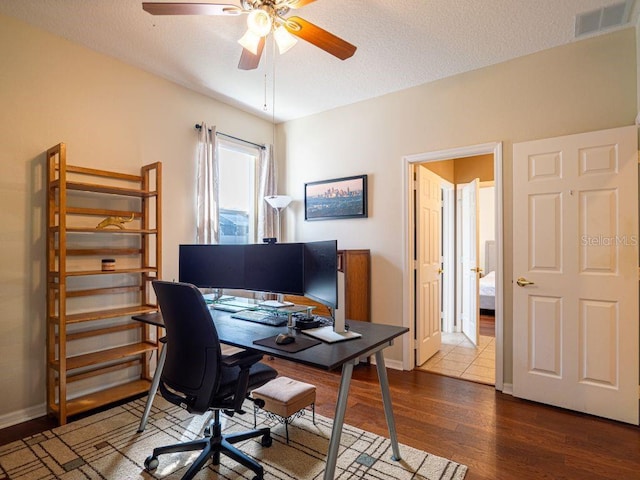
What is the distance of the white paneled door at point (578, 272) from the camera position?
2.47 metres

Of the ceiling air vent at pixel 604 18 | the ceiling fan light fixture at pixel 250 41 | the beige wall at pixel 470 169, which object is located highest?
the ceiling air vent at pixel 604 18

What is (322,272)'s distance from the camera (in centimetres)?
199

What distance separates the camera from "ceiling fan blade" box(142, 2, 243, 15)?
1.79 m

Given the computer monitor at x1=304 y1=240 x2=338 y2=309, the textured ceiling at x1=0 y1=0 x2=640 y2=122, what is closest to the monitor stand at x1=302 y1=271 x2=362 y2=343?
the computer monitor at x1=304 y1=240 x2=338 y2=309

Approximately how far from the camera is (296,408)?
235 cm

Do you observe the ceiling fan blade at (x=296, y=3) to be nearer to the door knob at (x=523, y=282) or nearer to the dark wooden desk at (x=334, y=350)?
the dark wooden desk at (x=334, y=350)

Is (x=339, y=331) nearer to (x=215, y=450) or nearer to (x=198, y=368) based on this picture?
(x=198, y=368)

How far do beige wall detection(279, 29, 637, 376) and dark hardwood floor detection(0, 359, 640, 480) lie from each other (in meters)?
0.45

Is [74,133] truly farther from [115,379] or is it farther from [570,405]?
[570,405]

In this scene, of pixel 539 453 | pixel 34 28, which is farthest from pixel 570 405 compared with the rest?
pixel 34 28

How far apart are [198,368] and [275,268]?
0.90m

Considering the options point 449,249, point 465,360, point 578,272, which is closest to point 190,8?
point 578,272

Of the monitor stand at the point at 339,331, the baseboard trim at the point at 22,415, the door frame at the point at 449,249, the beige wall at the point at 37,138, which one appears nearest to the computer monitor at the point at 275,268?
the monitor stand at the point at 339,331

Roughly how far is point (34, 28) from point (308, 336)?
2980 millimetres
